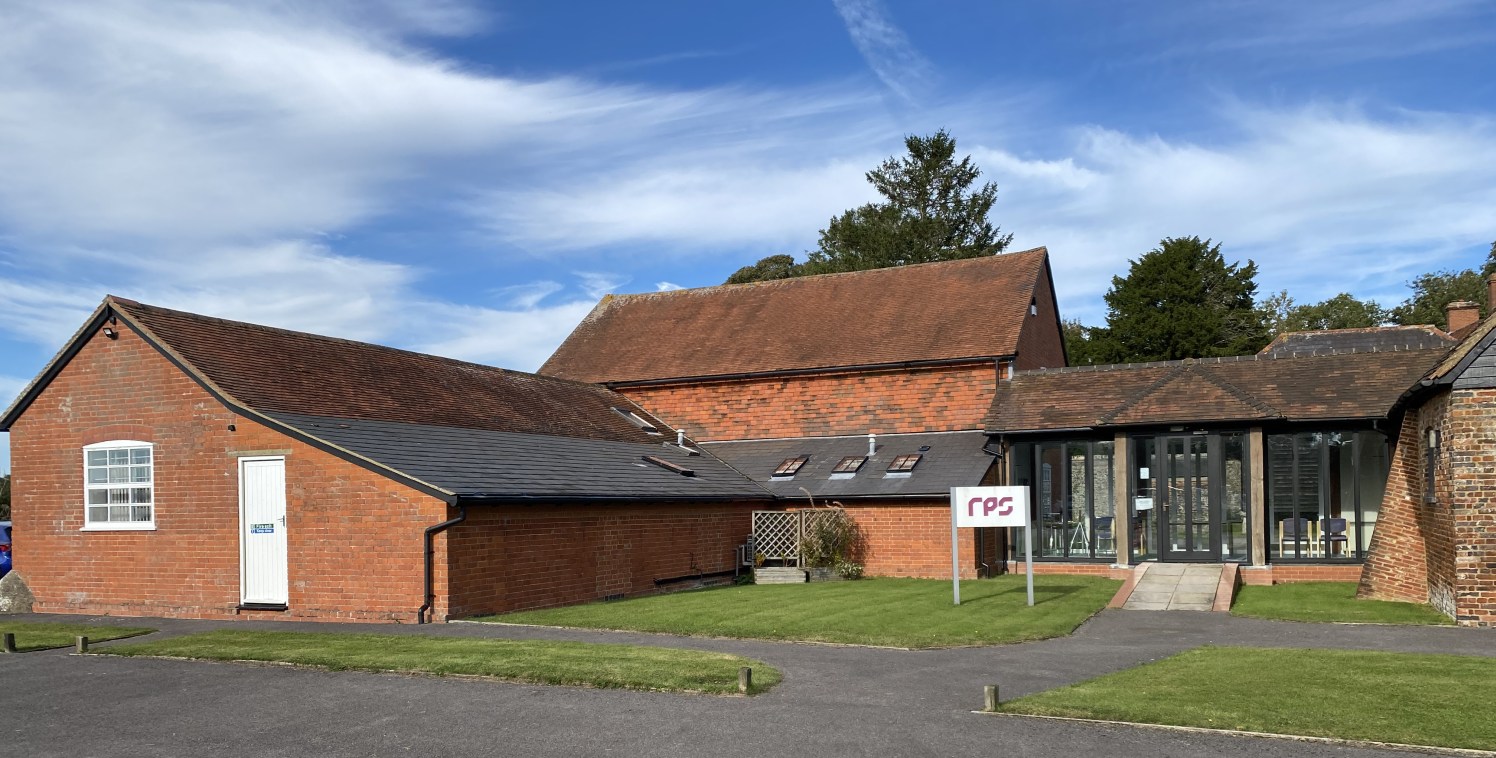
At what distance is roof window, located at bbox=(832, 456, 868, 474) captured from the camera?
25.3 meters

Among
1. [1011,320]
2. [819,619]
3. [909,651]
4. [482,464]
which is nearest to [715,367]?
[1011,320]

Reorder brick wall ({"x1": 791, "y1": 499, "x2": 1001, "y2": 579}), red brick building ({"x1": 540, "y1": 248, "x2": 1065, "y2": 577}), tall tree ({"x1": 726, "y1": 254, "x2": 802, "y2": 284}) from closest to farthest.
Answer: brick wall ({"x1": 791, "y1": 499, "x2": 1001, "y2": 579})
red brick building ({"x1": 540, "y1": 248, "x2": 1065, "y2": 577})
tall tree ({"x1": 726, "y1": 254, "x2": 802, "y2": 284})

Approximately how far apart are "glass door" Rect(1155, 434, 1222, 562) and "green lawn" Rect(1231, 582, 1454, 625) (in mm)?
1825

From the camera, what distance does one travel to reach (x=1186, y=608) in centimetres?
1792

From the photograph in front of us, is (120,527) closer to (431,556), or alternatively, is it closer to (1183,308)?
(431,556)

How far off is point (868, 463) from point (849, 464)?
0.43m

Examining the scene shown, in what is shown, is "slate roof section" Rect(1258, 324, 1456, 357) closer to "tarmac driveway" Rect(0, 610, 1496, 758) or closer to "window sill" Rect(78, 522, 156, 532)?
"tarmac driveway" Rect(0, 610, 1496, 758)

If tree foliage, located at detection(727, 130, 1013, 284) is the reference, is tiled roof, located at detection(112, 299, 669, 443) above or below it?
below

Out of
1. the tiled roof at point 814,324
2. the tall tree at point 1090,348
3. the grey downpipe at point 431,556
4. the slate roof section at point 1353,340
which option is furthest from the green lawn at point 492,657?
the tall tree at point 1090,348

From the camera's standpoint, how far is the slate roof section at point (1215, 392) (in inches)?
865

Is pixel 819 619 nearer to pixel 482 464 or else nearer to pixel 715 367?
pixel 482 464

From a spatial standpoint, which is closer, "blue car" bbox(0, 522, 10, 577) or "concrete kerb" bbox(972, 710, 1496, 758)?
"concrete kerb" bbox(972, 710, 1496, 758)

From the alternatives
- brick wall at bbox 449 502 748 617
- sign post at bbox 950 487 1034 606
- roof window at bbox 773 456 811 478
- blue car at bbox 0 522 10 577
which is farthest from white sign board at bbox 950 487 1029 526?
blue car at bbox 0 522 10 577

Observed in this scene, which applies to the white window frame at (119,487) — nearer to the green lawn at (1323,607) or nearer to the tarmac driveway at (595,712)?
the tarmac driveway at (595,712)
